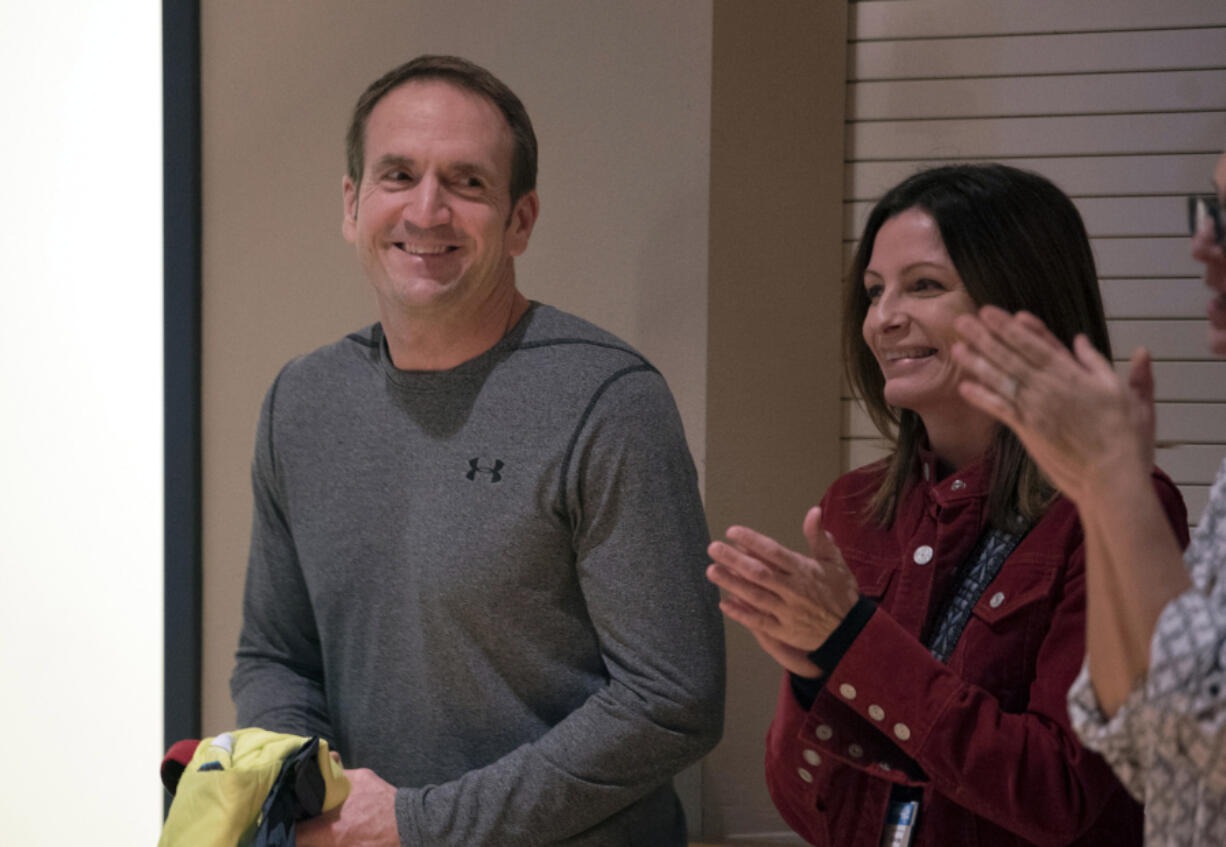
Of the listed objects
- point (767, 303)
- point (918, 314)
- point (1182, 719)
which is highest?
point (767, 303)

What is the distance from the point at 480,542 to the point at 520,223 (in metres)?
0.55

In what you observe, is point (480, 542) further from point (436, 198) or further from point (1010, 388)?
point (1010, 388)

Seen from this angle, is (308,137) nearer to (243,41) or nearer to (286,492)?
(243,41)

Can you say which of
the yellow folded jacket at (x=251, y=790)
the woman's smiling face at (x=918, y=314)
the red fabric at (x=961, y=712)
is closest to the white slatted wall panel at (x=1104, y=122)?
the woman's smiling face at (x=918, y=314)

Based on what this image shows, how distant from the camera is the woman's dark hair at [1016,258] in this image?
163cm

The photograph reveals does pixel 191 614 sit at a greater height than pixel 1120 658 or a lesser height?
lesser

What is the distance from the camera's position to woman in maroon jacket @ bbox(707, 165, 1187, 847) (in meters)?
1.44

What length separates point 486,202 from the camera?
197cm

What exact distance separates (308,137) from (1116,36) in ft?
7.14

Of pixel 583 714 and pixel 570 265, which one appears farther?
pixel 570 265

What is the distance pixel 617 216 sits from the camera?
9.63ft
